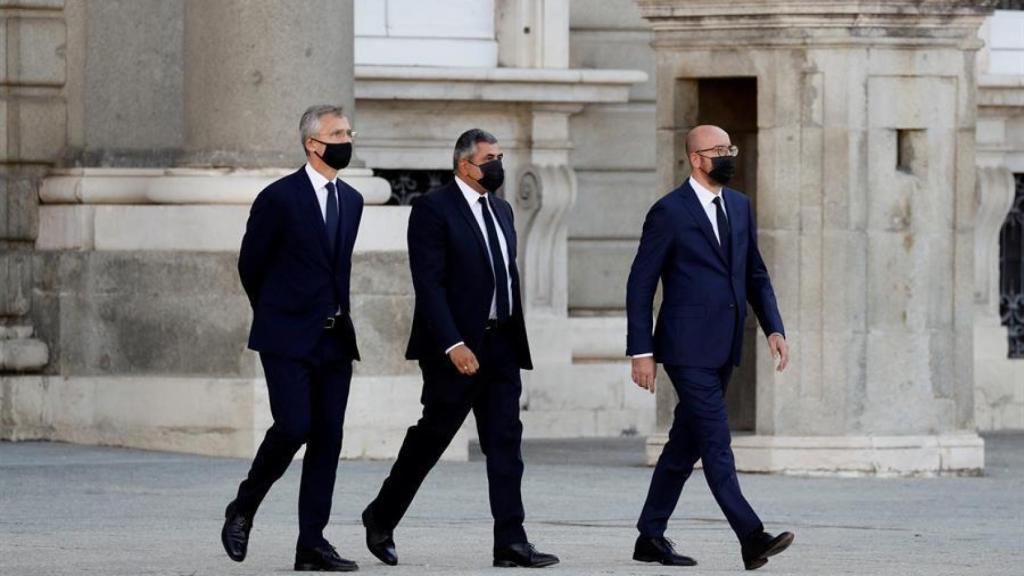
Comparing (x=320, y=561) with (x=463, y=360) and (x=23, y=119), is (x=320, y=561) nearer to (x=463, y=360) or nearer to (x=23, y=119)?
(x=463, y=360)

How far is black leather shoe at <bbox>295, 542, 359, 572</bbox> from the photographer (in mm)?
10797

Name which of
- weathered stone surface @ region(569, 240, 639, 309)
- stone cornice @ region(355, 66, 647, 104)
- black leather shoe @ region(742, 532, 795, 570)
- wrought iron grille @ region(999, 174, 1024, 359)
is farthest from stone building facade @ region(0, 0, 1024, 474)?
black leather shoe @ region(742, 532, 795, 570)

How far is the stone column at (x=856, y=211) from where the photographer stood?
16000 millimetres

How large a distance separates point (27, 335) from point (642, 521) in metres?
6.38

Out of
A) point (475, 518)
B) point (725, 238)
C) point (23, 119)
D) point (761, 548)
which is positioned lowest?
point (475, 518)

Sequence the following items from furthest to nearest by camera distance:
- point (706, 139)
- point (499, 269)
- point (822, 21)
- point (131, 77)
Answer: point (131, 77)
point (822, 21)
point (706, 139)
point (499, 269)

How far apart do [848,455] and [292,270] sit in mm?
5760

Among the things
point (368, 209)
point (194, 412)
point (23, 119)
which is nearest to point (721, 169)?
point (368, 209)

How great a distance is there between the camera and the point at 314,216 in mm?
10938

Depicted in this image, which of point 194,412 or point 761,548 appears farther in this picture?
point 194,412

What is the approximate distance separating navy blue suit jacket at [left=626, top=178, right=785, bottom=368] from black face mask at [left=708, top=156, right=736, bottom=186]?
0.10 m

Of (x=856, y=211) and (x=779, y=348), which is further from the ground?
(x=856, y=211)

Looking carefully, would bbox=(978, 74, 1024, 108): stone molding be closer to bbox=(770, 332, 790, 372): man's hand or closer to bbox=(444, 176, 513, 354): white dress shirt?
bbox=(770, 332, 790, 372): man's hand

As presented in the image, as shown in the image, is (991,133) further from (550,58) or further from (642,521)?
(642,521)
